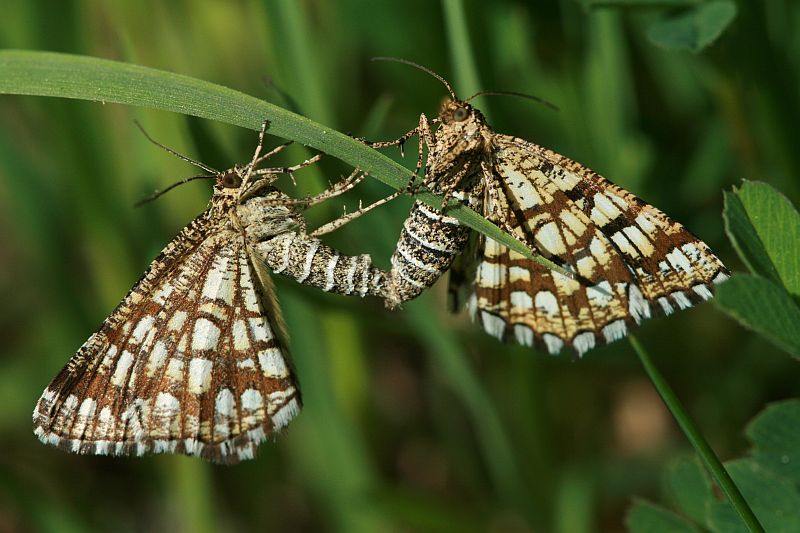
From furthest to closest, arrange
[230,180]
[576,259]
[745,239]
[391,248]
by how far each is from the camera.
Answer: [391,248] → [230,180] → [576,259] → [745,239]

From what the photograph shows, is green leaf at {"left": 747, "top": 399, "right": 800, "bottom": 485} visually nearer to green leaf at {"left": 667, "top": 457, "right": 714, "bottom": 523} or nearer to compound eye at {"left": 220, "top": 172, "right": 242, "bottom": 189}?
green leaf at {"left": 667, "top": 457, "right": 714, "bottom": 523}

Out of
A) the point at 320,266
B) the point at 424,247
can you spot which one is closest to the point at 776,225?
the point at 424,247

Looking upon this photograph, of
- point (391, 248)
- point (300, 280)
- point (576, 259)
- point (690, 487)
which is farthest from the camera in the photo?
point (391, 248)

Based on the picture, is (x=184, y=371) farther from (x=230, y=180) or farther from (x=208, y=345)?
(x=230, y=180)

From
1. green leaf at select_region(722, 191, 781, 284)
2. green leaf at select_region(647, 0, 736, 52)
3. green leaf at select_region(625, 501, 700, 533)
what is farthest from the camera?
green leaf at select_region(647, 0, 736, 52)

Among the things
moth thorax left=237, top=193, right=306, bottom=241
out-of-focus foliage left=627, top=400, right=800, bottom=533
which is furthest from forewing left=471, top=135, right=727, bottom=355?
moth thorax left=237, top=193, right=306, bottom=241

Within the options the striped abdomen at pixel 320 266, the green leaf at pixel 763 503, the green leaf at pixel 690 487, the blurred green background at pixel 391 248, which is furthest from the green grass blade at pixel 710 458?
the blurred green background at pixel 391 248

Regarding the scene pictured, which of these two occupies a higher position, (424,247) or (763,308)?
(424,247)
